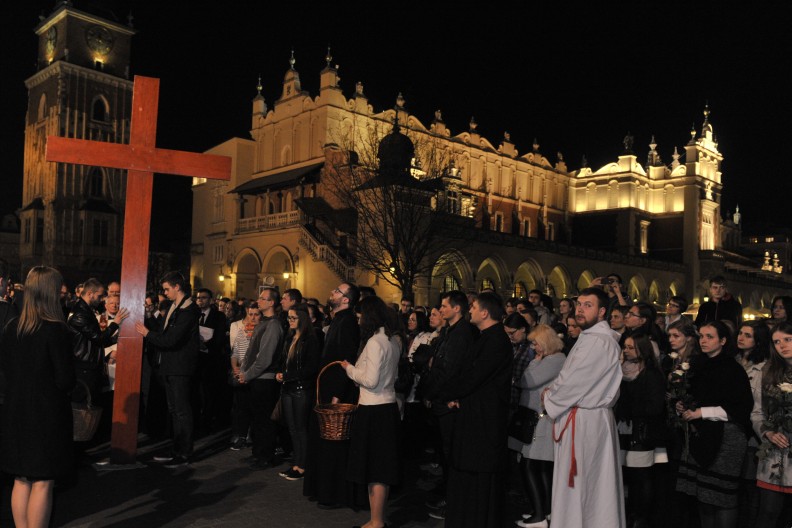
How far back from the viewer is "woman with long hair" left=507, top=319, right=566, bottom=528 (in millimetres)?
6346

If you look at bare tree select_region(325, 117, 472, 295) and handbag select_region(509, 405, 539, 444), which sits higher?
bare tree select_region(325, 117, 472, 295)

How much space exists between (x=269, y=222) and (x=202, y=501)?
2975 cm

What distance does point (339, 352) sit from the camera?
6.83 metres

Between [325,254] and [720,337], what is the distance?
25.1m

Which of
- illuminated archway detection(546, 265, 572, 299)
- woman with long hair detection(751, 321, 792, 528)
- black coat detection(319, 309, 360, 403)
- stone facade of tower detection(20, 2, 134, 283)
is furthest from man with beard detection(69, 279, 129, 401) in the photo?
stone facade of tower detection(20, 2, 134, 283)

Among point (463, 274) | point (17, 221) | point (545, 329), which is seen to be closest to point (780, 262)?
point (463, 274)

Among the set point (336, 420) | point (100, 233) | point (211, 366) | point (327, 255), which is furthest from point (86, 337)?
point (100, 233)

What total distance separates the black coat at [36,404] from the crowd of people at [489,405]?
Result: 0.01m

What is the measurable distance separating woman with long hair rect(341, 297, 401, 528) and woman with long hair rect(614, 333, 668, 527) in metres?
2.09

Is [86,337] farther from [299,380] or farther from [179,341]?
[299,380]

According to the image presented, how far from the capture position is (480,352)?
18.0ft

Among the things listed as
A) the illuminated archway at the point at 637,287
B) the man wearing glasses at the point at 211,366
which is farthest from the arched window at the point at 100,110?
the man wearing glasses at the point at 211,366

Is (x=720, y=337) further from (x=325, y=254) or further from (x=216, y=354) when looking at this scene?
(x=325, y=254)

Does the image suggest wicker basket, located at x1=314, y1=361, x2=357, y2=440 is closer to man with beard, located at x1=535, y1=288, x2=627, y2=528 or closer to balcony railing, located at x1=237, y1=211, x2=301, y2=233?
man with beard, located at x1=535, y1=288, x2=627, y2=528
